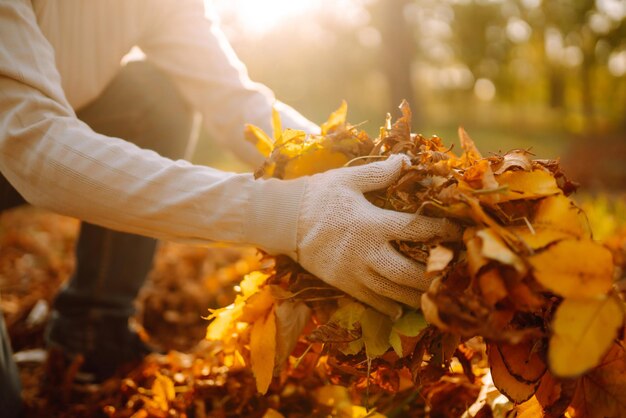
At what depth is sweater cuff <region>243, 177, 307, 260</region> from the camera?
117 centimetres

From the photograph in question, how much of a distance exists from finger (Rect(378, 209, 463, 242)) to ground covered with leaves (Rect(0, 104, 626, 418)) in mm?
20

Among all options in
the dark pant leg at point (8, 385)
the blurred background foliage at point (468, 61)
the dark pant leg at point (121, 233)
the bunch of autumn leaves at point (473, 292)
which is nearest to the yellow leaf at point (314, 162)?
the bunch of autumn leaves at point (473, 292)

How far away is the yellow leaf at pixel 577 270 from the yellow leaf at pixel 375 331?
15.0 inches

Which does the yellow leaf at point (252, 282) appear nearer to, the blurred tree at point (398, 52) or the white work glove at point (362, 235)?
the white work glove at point (362, 235)

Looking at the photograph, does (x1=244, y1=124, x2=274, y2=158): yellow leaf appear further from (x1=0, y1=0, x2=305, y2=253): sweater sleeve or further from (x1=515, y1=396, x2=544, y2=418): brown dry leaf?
(x1=515, y1=396, x2=544, y2=418): brown dry leaf

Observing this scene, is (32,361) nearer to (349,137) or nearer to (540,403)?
(349,137)

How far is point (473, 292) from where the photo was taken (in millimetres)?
929

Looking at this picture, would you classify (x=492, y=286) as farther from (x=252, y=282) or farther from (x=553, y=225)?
(x=252, y=282)

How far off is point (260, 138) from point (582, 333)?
84 cm

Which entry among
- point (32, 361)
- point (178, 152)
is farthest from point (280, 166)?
point (32, 361)

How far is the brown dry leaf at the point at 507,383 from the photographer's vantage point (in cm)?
103

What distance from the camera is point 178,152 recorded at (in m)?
2.08

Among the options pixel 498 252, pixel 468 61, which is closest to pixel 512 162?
pixel 498 252

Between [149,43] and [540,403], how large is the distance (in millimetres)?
1626
